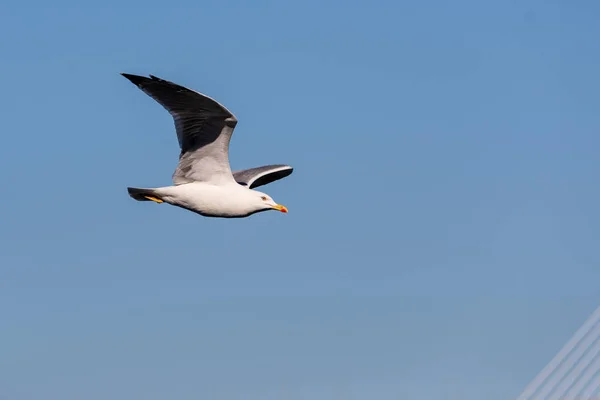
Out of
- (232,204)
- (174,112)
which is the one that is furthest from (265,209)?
(174,112)

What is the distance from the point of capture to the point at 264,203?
35094 millimetres

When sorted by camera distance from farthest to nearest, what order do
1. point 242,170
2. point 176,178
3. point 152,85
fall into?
point 242,170 < point 176,178 < point 152,85

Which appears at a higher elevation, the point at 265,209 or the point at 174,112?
the point at 174,112

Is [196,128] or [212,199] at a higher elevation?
[196,128]

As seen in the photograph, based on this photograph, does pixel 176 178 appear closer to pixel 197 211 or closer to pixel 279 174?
pixel 197 211

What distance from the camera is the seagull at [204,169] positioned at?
33719 millimetres

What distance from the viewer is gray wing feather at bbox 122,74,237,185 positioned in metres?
33.1

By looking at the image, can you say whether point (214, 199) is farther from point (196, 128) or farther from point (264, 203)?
point (196, 128)

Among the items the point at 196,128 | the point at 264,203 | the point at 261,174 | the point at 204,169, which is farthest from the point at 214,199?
the point at 261,174

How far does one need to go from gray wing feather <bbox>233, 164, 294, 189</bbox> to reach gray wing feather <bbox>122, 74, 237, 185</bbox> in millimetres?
2737

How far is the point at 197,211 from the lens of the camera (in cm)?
3469

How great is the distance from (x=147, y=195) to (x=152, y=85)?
3084 millimetres

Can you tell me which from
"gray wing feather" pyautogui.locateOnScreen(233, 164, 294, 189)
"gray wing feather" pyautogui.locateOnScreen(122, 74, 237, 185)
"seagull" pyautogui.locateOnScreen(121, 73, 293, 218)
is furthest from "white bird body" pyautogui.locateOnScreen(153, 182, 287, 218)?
"gray wing feather" pyautogui.locateOnScreen(233, 164, 294, 189)

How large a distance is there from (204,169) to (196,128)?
45.2 inches
